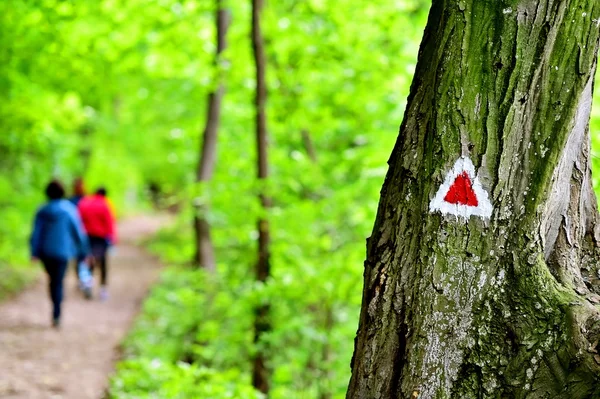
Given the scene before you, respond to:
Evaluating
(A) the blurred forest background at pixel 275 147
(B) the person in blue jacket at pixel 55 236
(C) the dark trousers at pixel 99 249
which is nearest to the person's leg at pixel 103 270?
(C) the dark trousers at pixel 99 249

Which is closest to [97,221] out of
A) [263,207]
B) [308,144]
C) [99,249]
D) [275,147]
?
[99,249]

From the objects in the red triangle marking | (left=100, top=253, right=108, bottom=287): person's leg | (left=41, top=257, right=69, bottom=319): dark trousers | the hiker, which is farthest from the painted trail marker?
the hiker

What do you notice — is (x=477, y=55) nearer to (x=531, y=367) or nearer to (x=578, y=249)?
(x=578, y=249)

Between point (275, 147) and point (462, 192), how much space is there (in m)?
7.64

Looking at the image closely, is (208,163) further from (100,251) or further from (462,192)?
(462,192)

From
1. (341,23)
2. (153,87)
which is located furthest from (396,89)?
(153,87)

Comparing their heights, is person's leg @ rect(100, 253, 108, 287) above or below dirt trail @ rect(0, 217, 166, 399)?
above

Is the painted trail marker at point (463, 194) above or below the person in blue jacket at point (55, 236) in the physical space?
above

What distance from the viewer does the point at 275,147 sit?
9.98m

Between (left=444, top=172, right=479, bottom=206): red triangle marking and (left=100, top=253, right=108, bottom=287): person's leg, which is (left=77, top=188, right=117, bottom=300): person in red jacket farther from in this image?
(left=444, top=172, right=479, bottom=206): red triangle marking

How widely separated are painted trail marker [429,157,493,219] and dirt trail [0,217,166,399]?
568 centimetres

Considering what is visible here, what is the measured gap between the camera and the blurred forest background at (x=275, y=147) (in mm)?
6469

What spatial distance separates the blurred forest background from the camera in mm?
6469

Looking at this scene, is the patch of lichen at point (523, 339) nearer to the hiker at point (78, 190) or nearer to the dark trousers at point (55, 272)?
the dark trousers at point (55, 272)
